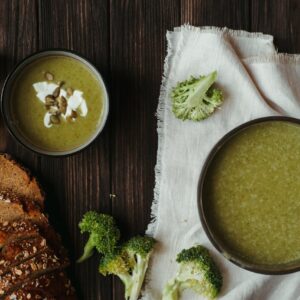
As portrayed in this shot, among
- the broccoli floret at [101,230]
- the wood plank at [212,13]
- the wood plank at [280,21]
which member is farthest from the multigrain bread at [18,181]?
the wood plank at [280,21]

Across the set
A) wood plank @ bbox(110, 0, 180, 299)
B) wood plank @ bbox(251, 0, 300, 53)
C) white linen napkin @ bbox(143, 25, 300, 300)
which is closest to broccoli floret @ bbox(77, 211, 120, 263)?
wood plank @ bbox(110, 0, 180, 299)

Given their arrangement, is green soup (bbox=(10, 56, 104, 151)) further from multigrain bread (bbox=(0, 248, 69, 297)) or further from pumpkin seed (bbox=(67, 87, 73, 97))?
multigrain bread (bbox=(0, 248, 69, 297))

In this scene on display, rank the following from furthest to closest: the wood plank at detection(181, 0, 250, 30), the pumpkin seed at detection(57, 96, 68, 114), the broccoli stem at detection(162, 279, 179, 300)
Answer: the wood plank at detection(181, 0, 250, 30) → the broccoli stem at detection(162, 279, 179, 300) → the pumpkin seed at detection(57, 96, 68, 114)

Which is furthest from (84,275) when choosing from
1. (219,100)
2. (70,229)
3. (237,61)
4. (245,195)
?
(237,61)

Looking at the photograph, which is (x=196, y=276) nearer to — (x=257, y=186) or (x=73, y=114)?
(x=257, y=186)

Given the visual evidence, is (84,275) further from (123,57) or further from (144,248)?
(123,57)

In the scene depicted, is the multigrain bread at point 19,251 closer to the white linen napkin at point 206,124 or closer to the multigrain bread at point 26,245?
the multigrain bread at point 26,245
